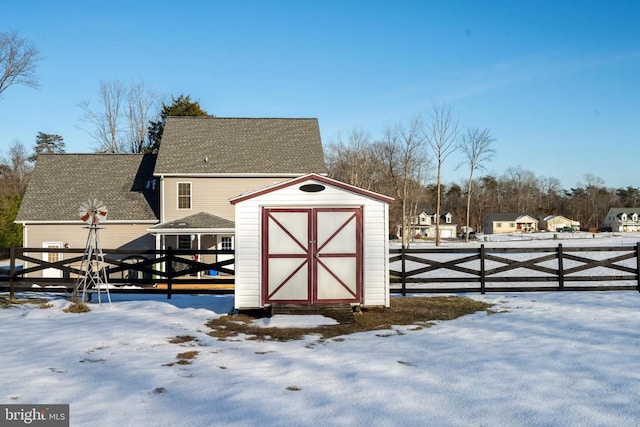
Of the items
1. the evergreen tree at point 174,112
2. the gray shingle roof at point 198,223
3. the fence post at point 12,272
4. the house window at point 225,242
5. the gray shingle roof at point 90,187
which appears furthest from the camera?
the evergreen tree at point 174,112

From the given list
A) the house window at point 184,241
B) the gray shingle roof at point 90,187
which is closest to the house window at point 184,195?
the gray shingle roof at point 90,187

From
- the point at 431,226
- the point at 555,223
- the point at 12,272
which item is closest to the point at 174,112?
the point at 12,272

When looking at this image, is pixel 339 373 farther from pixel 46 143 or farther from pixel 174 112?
pixel 46 143

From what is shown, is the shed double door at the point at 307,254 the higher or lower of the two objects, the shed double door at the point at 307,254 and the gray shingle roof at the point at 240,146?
the lower

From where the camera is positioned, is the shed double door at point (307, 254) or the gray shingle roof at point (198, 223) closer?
the shed double door at point (307, 254)

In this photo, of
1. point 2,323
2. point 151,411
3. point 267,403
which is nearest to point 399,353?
point 267,403

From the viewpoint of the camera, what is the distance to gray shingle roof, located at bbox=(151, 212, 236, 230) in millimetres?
22438

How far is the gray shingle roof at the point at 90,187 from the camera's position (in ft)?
78.5

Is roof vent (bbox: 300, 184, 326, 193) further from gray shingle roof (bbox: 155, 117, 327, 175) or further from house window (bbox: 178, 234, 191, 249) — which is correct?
house window (bbox: 178, 234, 191, 249)

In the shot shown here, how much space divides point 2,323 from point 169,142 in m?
18.2

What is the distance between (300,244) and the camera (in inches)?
416

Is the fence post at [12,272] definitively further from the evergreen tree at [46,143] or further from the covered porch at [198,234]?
the evergreen tree at [46,143]

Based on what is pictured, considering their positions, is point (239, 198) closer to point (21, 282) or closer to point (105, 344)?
point (105, 344)

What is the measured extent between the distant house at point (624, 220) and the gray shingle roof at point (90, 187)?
97074 millimetres
